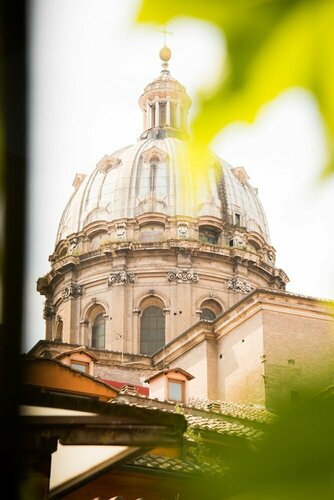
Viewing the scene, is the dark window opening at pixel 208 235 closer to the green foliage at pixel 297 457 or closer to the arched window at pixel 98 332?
the arched window at pixel 98 332

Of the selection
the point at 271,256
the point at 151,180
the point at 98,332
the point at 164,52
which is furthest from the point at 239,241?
the point at 164,52

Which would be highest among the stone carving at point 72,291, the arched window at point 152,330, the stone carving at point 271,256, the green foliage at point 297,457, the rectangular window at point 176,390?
the stone carving at point 271,256

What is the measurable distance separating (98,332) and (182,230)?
4.39 m

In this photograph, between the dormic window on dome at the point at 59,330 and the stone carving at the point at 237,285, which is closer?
the stone carving at the point at 237,285

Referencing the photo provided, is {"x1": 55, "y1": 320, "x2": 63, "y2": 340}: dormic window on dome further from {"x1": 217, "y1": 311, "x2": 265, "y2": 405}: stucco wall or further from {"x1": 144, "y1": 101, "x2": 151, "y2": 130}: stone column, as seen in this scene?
{"x1": 144, "y1": 101, "x2": 151, "y2": 130}: stone column

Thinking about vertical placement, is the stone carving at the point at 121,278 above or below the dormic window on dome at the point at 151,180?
below

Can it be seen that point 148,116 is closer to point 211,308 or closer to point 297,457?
point 211,308

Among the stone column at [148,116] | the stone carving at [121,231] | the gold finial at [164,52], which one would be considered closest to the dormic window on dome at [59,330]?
the stone carving at [121,231]

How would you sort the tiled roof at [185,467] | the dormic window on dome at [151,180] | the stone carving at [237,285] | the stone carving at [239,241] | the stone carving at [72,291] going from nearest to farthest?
the tiled roof at [185,467], the stone carving at [237,285], the stone carving at [72,291], the stone carving at [239,241], the dormic window on dome at [151,180]

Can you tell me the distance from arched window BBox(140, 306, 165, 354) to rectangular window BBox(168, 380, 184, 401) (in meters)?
12.2

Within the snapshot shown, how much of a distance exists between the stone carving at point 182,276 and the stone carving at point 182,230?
1.67m

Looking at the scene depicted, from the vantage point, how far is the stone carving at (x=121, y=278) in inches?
1244

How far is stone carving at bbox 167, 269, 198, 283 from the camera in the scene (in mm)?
31594

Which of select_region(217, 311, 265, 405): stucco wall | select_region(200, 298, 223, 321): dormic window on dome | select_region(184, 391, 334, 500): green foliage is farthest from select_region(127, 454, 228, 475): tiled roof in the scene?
select_region(200, 298, 223, 321): dormic window on dome
